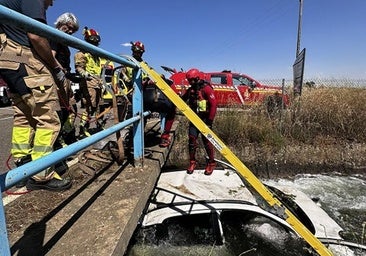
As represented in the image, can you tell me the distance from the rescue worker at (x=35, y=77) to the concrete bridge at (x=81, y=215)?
23cm

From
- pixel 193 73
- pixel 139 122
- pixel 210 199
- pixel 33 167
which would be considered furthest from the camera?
pixel 193 73

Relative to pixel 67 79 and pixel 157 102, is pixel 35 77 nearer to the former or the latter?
pixel 67 79

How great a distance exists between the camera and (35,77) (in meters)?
2.30

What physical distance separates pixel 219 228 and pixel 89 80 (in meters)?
3.45

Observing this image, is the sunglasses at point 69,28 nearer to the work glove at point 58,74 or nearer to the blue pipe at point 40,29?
the work glove at point 58,74

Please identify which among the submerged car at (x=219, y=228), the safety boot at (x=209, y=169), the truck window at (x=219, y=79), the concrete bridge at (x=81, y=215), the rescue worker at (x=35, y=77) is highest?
the truck window at (x=219, y=79)

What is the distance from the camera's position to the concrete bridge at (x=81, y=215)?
1655 mm

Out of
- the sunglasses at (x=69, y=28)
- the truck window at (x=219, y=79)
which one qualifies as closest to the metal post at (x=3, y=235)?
the sunglasses at (x=69, y=28)

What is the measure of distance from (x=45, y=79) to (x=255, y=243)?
2706 millimetres

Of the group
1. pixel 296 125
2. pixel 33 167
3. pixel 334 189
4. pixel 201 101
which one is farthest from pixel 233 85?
pixel 33 167

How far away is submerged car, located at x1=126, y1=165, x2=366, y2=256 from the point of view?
3.09 m

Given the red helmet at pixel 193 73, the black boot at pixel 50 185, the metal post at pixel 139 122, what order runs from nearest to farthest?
the black boot at pixel 50 185 → the metal post at pixel 139 122 → the red helmet at pixel 193 73

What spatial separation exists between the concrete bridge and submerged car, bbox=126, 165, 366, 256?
0.60m

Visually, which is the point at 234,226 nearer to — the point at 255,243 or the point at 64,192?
the point at 255,243
